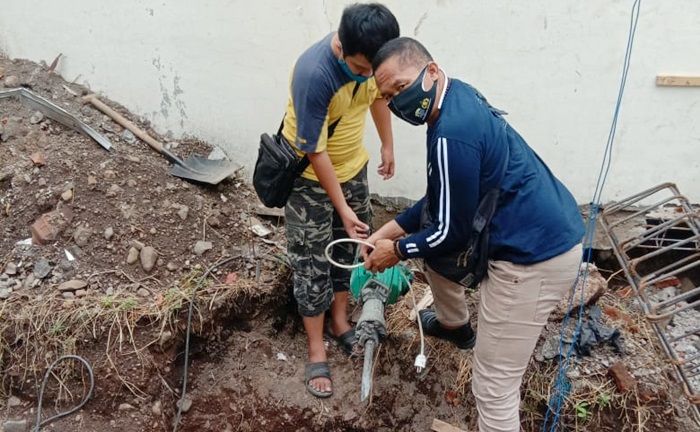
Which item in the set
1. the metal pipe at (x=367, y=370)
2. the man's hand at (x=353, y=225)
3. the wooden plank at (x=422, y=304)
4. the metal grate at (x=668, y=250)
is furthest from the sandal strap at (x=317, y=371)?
the metal grate at (x=668, y=250)

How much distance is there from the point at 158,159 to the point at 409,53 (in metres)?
2.56

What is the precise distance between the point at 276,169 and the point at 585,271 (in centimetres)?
188

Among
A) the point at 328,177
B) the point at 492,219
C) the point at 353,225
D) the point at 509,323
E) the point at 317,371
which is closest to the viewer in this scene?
the point at 492,219

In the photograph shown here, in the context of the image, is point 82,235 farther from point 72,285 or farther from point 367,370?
point 367,370

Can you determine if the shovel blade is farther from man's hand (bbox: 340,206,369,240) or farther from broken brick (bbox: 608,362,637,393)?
broken brick (bbox: 608,362,637,393)

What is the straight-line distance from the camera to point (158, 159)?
12.9 ft

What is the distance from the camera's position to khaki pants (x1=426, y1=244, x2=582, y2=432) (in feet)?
6.96

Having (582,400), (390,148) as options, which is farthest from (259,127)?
(582,400)

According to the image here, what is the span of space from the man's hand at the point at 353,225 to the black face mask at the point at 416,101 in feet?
2.45

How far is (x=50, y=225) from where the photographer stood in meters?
3.29

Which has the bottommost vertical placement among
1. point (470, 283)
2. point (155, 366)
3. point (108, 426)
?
point (108, 426)

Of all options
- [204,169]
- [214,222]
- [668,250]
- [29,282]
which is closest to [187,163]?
[204,169]

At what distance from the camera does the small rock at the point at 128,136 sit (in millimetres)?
3975

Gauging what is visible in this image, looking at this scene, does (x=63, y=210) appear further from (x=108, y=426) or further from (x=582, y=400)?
(x=582, y=400)
